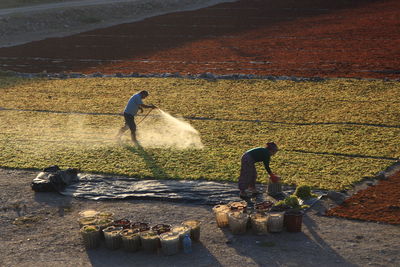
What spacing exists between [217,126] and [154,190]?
722cm

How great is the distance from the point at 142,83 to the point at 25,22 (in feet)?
87.8

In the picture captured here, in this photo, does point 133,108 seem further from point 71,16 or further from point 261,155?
point 71,16

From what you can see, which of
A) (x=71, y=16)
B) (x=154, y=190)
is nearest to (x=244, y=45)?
(x=71, y=16)

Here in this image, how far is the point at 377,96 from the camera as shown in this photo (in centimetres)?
2636

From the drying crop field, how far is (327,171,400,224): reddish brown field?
816mm

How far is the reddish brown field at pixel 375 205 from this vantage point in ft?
46.3

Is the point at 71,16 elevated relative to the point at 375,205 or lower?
elevated

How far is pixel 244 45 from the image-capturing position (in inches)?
1684

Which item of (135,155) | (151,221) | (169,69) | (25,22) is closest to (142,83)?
(169,69)

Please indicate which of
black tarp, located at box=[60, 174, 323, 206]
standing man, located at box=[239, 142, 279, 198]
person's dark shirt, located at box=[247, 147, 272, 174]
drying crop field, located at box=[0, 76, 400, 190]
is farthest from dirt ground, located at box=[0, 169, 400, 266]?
drying crop field, located at box=[0, 76, 400, 190]

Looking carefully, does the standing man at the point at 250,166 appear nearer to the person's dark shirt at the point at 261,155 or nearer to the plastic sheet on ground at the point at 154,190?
the person's dark shirt at the point at 261,155

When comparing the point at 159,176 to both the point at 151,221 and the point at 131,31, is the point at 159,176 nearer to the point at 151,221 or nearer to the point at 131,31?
A: the point at 151,221

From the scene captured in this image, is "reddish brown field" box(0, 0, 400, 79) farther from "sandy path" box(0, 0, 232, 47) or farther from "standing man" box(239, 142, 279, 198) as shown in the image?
"standing man" box(239, 142, 279, 198)

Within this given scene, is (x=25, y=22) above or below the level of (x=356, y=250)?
above
